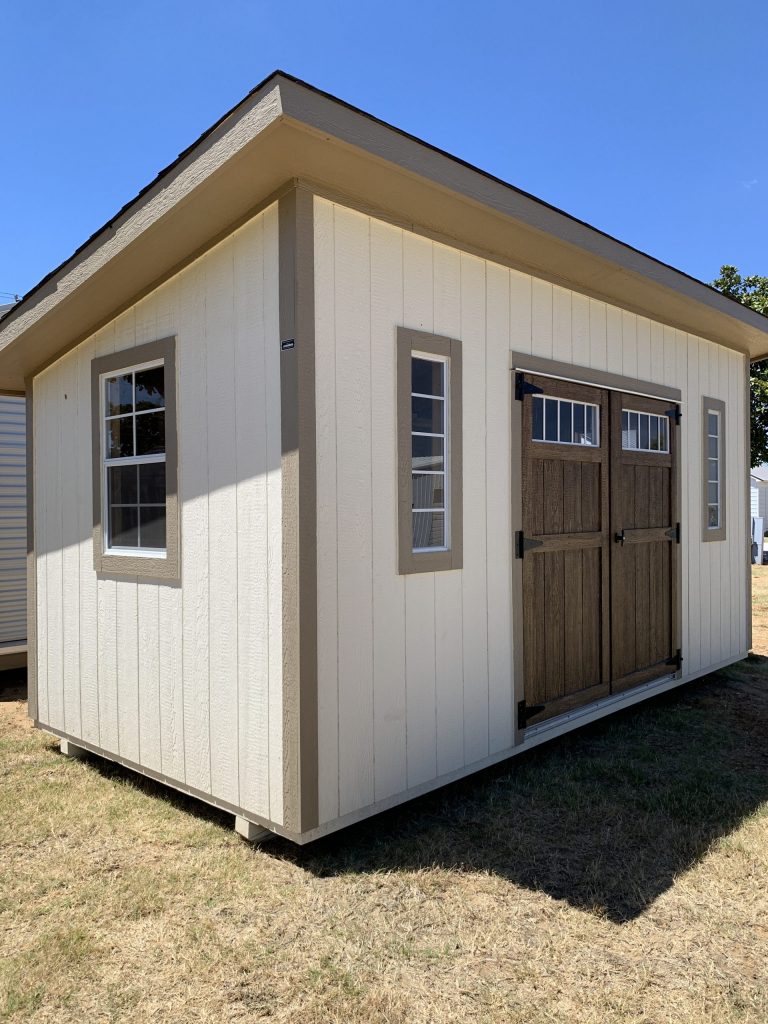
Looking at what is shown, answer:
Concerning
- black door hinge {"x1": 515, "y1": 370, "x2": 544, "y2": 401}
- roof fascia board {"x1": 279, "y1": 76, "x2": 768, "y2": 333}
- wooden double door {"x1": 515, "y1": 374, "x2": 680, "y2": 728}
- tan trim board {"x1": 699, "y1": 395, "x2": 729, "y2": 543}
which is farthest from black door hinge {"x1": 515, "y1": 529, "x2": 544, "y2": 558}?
tan trim board {"x1": 699, "y1": 395, "x2": 729, "y2": 543}

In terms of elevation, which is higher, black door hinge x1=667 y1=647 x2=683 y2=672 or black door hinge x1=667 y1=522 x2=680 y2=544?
black door hinge x1=667 y1=522 x2=680 y2=544

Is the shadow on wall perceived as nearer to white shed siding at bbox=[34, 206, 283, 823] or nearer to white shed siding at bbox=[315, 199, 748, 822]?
white shed siding at bbox=[315, 199, 748, 822]

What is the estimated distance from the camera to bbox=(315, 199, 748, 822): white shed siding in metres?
3.04

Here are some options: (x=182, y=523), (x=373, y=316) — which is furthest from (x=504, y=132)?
(x=182, y=523)

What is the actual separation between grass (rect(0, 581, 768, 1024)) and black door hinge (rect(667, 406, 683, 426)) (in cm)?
263

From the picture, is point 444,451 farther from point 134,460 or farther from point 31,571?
point 31,571

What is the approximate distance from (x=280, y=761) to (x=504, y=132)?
5715 millimetres

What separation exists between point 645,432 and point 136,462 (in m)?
3.61

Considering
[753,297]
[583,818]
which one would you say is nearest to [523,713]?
[583,818]

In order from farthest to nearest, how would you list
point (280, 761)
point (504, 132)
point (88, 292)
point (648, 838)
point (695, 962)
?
point (504, 132) < point (88, 292) < point (648, 838) < point (280, 761) < point (695, 962)

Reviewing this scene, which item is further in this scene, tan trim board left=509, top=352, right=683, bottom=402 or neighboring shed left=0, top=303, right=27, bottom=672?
neighboring shed left=0, top=303, right=27, bottom=672

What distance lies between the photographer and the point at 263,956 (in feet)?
7.61

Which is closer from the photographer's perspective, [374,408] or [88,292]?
[374,408]

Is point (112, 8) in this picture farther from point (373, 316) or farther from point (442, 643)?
point (442, 643)
